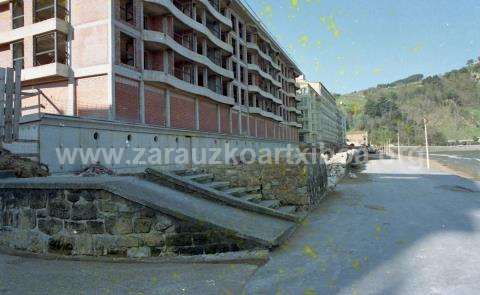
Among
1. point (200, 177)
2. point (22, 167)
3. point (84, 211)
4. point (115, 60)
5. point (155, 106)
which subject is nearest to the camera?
point (84, 211)

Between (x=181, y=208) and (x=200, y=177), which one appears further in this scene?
(x=200, y=177)

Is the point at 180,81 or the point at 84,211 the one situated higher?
the point at 180,81

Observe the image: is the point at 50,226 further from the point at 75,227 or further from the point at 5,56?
the point at 5,56

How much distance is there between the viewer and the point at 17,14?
24656mm

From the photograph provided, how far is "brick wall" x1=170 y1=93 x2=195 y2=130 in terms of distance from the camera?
26781 millimetres

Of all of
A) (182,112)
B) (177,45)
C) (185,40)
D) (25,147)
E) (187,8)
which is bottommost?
(25,147)

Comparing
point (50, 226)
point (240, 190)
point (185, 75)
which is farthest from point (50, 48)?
point (50, 226)

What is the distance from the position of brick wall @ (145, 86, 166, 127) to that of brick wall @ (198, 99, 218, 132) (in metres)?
5.55

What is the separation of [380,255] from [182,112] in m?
23.8

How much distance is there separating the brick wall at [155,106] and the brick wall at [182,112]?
103 cm

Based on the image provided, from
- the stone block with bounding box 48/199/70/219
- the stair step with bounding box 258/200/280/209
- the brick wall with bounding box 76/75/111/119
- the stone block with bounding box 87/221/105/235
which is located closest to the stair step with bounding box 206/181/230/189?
the stair step with bounding box 258/200/280/209

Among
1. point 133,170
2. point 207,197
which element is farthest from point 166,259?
point 133,170

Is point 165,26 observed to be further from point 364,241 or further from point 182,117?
point 364,241

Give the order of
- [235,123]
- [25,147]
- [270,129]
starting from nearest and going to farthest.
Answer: [25,147] → [235,123] → [270,129]
